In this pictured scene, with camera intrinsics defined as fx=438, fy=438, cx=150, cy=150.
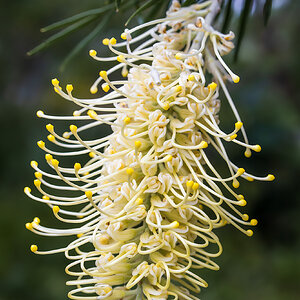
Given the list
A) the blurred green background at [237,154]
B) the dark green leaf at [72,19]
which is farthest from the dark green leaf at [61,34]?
the blurred green background at [237,154]

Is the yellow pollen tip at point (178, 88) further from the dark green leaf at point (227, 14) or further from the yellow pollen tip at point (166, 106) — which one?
the dark green leaf at point (227, 14)

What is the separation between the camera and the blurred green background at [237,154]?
198 centimetres

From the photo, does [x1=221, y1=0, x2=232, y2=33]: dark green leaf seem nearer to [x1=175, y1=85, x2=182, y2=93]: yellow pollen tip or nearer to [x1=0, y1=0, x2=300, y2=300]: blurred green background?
[x1=175, y1=85, x2=182, y2=93]: yellow pollen tip

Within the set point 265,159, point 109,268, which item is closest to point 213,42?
point 109,268

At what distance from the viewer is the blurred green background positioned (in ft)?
6.49

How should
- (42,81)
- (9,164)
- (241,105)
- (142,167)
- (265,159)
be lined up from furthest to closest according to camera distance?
(42,81), (9,164), (265,159), (241,105), (142,167)

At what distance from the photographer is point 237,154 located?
208 centimetres

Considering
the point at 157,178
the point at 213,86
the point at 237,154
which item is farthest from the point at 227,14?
the point at 237,154

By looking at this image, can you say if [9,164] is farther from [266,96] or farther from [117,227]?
[117,227]

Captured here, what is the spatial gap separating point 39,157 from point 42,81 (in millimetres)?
1149

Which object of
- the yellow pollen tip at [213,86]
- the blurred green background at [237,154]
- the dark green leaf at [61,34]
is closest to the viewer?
the yellow pollen tip at [213,86]

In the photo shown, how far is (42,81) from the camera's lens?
10.0 ft

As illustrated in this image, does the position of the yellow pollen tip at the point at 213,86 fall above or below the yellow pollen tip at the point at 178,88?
below

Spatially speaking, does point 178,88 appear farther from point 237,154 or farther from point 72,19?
point 237,154
